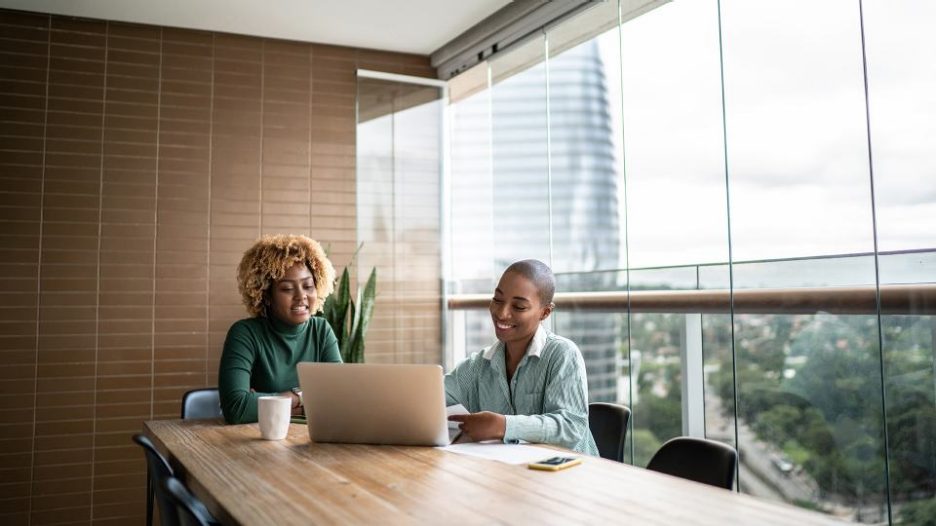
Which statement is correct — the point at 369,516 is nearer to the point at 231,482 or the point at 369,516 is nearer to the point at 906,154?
the point at 231,482

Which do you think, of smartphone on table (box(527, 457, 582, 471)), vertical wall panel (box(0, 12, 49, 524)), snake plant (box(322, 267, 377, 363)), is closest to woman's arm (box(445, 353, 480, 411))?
smartphone on table (box(527, 457, 582, 471))

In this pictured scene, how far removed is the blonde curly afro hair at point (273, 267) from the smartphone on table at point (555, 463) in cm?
155

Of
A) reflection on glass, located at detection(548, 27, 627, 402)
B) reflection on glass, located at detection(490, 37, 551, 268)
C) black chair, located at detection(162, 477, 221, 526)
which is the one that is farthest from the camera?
reflection on glass, located at detection(490, 37, 551, 268)

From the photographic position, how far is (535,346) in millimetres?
2432

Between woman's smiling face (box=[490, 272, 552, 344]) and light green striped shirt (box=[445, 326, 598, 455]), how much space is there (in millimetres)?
53

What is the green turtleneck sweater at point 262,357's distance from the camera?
2650mm

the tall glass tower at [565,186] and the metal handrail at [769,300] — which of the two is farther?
the tall glass tower at [565,186]

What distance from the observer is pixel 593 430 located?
2570 millimetres

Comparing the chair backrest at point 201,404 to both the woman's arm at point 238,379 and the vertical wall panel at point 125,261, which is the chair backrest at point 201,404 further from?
the vertical wall panel at point 125,261

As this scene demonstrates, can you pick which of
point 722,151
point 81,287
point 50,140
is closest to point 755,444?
point 722,151

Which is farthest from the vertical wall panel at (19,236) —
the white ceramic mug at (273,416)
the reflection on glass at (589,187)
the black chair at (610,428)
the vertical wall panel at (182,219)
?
the black chair at (610,428)

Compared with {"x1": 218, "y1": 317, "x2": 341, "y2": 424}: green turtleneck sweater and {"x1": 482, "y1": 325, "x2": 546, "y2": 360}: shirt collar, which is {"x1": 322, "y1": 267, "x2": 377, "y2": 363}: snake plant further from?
{"x1": 482, "y1": 325, "x2": 546, "y2": 360}: shirt collar

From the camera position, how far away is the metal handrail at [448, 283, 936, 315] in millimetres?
2371

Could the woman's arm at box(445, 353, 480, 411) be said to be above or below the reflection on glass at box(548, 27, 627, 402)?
below
